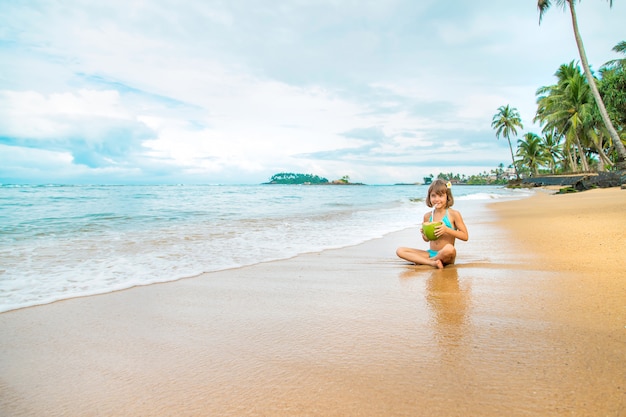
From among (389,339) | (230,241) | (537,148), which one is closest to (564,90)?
(537,148)

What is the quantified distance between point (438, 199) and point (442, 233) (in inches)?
19.3

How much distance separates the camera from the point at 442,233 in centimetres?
393

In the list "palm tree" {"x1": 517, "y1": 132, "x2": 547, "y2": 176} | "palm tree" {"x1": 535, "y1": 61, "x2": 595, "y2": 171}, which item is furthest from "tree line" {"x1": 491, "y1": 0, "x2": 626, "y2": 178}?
"palm tree" {"x1": 517, "y1": 132, "x2": 547, "y2": 176}

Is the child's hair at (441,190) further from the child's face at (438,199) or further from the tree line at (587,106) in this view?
the tree line at (587,106)

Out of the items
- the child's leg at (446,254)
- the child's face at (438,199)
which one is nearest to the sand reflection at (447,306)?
the child's leg at (446,254)

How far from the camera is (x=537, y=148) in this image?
62.5 meters

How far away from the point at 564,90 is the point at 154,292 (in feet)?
141

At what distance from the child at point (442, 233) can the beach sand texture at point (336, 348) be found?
477 mm

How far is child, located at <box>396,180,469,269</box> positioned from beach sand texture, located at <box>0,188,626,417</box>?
0.48 metres

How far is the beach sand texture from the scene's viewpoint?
138cm

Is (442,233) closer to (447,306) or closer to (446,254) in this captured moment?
(446,254)

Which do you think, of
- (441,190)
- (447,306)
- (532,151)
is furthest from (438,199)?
(532,151)

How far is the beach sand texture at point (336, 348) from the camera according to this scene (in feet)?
4.52

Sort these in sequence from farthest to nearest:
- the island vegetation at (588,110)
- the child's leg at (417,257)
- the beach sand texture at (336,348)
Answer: the island vegetation at (588,110) → the child's leg at (417,257) → the beach sand texture at (336,348)
